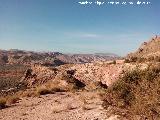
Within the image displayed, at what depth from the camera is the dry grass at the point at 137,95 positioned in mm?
11609

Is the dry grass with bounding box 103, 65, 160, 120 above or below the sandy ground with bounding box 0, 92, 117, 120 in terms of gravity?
above

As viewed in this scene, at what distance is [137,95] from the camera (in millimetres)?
12852

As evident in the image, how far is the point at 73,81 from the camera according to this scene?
30844 millimetres

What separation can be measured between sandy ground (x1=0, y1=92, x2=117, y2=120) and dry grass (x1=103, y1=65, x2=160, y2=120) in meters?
0.89

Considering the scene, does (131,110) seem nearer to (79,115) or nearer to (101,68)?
(79,115)

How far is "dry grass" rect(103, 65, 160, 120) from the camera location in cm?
1161

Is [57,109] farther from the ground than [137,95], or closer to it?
closer to it

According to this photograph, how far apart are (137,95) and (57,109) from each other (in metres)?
6.23

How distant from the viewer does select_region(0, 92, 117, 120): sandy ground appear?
15992 millimetres

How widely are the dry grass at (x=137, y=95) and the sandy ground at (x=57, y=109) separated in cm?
89

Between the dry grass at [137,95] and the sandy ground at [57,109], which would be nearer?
the dry grass at [137,95]

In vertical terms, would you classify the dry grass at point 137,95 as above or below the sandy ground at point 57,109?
above

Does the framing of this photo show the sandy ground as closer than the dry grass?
No

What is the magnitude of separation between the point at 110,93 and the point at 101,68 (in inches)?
736
